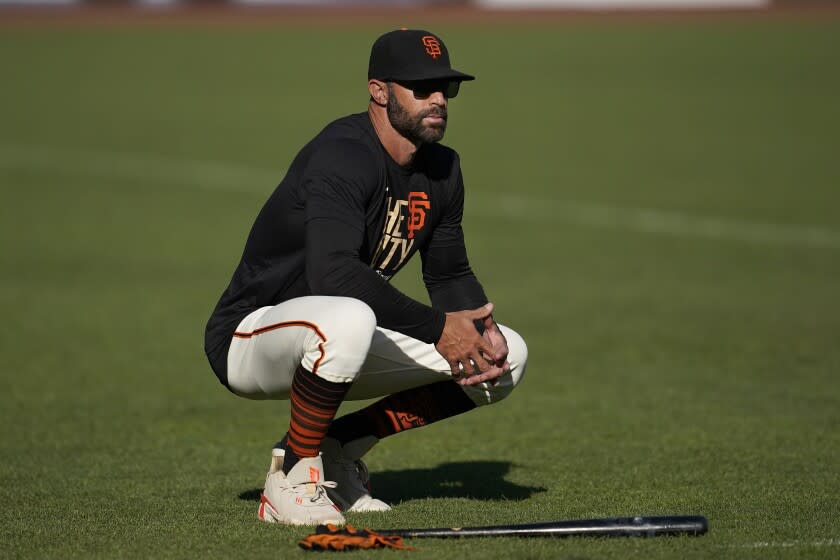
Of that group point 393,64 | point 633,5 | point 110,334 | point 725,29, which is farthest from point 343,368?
point 633,5

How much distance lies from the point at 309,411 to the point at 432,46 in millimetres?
1617

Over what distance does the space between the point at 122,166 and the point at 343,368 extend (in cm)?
2023

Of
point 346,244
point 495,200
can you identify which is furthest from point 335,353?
point 495,200

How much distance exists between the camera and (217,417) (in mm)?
8562

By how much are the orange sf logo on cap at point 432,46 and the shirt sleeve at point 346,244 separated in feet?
1.72

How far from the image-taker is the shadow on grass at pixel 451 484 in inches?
245

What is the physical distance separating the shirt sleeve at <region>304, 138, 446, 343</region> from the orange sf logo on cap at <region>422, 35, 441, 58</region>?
523 mm

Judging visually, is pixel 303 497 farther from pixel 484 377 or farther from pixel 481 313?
pixel 481 313

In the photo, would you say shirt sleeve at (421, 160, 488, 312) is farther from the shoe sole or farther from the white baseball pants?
the shoe sole

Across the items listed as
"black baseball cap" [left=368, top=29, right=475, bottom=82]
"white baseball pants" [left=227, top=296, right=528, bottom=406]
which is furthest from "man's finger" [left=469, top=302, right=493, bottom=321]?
"black baseball cap" [left=368, top=29, right=475, bottom=82]

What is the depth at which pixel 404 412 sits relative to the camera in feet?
19.8

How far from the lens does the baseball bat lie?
16.9 ft

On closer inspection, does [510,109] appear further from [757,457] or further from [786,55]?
[757,457]

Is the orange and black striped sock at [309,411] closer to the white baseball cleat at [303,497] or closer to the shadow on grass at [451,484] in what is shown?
the white baseball cleat at [303,497]
